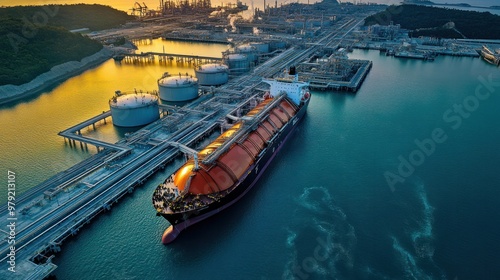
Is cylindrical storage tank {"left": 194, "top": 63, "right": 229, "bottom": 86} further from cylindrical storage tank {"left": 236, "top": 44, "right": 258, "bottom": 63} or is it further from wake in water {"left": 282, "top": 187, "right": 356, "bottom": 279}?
wake in water {"left": 282, "top": 187, "right": 356, "bottom": 279}

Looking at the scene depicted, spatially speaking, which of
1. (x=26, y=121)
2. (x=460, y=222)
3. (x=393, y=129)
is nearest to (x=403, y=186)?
(x=460, y=222)

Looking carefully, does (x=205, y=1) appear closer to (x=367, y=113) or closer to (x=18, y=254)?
(x=367, y=113)

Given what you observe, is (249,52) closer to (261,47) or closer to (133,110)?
(261,47)

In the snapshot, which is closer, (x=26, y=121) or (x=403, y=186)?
(x=403, y=186)

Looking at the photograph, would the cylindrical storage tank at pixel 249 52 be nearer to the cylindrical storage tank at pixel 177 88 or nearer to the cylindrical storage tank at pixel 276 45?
the cylindrical storage tank at pixel 276 45

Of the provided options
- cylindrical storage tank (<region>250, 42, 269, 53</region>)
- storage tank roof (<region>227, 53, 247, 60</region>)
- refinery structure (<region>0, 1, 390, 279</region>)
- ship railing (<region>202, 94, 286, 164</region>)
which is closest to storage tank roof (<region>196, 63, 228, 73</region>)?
refinery structure (<region>0, 1, 390, 279</region>)

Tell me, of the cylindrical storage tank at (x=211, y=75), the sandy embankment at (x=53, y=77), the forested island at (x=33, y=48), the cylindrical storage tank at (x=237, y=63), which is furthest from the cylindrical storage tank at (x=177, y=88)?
the forested island at (x=33, y=48)
